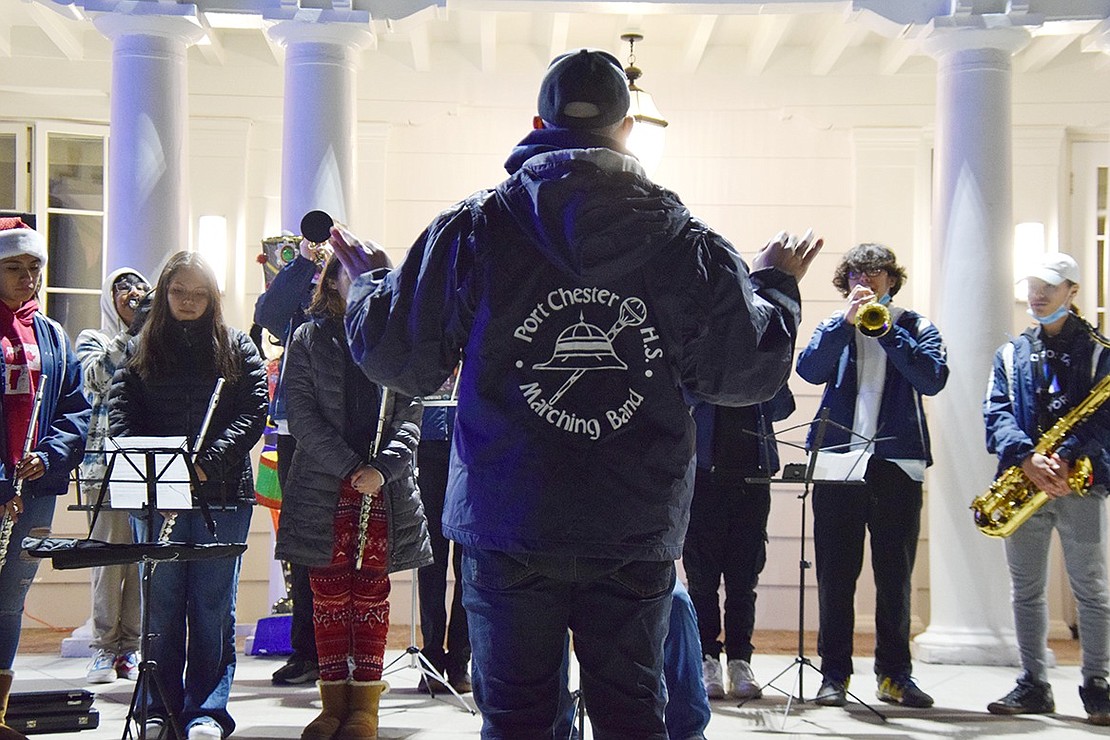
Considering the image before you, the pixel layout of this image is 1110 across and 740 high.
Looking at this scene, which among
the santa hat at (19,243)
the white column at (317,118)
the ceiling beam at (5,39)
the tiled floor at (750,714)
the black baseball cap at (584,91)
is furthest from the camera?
the ceiling beam at (5,39)

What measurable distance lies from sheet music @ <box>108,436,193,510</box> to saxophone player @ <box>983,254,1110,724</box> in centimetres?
297

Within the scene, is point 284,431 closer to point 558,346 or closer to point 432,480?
point 432,480

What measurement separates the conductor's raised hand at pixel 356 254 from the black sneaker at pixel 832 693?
3.04 metres

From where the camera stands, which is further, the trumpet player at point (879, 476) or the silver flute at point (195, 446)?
the trumpet player at point (879, 476)

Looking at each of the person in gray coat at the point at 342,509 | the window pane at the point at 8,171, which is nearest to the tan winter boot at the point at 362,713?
the person in gray coat at the point at 342,509

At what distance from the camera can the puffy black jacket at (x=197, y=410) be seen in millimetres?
4094

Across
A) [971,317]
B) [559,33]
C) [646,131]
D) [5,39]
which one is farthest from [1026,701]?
[5,39]

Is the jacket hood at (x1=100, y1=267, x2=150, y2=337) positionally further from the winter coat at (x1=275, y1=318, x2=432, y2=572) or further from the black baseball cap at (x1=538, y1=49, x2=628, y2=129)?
the black baseball cap at (x1=538, y1=49, x2=628, y2=129)

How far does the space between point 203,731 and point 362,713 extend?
473 millimetres

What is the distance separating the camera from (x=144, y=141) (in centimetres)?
612

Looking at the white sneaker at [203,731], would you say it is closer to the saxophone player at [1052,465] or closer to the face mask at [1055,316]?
the saxophone player at [1052,465]

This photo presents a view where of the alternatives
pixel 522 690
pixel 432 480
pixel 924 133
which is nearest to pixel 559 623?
pixel 522 690

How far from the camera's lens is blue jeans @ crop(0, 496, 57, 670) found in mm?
4090

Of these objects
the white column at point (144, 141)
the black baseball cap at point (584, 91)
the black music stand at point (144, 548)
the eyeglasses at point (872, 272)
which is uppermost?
the white column at point (144, 141)
